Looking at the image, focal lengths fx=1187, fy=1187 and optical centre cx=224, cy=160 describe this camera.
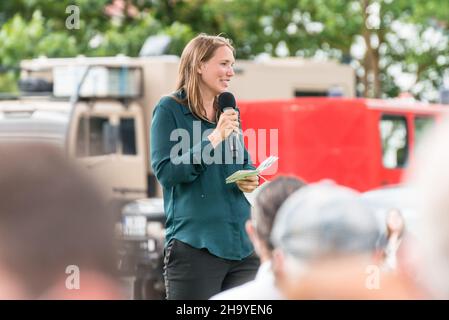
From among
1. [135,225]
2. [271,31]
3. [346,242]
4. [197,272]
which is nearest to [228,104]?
[197,272]

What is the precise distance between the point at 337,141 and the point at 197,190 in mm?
5271

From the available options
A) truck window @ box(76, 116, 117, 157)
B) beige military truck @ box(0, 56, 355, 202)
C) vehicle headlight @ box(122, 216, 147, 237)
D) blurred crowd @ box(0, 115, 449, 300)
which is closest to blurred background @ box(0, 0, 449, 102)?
beige military truck @ box(0, 56, 355, 202)

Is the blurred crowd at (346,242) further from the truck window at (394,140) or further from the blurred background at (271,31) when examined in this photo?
the blurred background at (271,31)

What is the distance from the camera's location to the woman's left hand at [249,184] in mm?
3342

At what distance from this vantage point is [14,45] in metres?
13.0

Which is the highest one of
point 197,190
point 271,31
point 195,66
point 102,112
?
point 271,31

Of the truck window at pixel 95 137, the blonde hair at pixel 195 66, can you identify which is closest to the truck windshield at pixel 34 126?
the truck window at pixel 95 137

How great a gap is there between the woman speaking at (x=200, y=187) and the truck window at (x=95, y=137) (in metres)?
4.90

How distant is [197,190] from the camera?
340 cm

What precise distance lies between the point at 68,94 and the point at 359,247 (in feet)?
22.3

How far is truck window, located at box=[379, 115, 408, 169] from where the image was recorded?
8.94 m

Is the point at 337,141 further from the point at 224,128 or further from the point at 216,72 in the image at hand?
the point at 224,128
